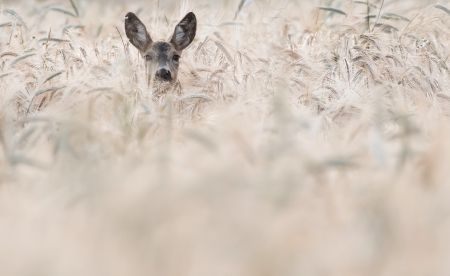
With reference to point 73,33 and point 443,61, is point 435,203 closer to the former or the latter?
point 443,61

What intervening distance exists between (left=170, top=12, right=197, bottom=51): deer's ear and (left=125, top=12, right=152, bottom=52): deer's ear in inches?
10.7

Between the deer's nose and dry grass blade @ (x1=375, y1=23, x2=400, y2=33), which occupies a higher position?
dry grass blade @ (x1=375, y1=23, x2=400, y2=33)

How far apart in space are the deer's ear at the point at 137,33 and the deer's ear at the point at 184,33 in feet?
0.89

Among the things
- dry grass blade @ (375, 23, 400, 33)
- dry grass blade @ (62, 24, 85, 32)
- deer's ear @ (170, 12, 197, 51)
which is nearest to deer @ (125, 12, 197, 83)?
deer's ear @ (170, 12, 197, 51)

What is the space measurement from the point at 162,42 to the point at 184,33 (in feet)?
0.79

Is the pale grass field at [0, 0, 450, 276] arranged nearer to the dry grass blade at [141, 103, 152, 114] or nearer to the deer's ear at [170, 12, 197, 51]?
the dry grass blade at [141, 103, 152, 114]

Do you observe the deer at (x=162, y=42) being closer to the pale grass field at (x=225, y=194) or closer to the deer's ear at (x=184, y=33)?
the deer's ear at (x=184, y=33)

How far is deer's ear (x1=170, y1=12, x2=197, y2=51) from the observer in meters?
6.87

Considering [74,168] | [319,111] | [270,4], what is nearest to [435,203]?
[74,168]

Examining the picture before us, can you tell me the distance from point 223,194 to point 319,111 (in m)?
2.37

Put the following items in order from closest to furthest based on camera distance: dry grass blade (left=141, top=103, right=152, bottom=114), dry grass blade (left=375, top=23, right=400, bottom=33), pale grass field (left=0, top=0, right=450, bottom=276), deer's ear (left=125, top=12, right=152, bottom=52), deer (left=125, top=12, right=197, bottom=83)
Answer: pale grass field (left=0, top=0, right=450, bottom=276) → dry grass blade (left=141, top=103, right=152, bottom=114) → dry grass blade (left=375, top=23, right=400, bottom=33) → deer (left=125, top=12, right=197, bottom=83) → deer's ear (left=125, top=12, right=152, bottom=52)

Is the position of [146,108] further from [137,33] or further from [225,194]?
[137,33]

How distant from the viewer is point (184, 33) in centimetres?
695

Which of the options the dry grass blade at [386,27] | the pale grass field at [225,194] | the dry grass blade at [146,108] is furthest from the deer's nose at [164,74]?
the dry grass blade at [146,108]
